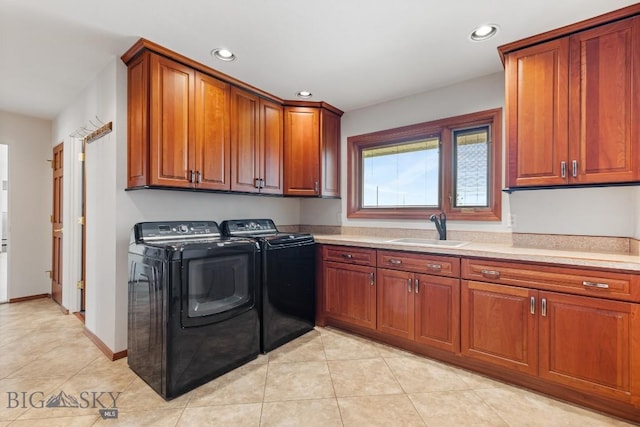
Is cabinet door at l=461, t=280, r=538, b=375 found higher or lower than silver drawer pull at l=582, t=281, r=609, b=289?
lower

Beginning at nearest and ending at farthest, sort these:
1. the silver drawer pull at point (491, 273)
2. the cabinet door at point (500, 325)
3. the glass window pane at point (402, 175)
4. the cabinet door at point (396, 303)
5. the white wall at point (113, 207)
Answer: the cabinet door at point (500, 325), the silver drawer pull at point (491, 273), the white wall at point (113, 207), the cabinet door at point (396, 303), the glass window pane at point (402, 175)

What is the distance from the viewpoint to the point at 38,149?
4.00 m

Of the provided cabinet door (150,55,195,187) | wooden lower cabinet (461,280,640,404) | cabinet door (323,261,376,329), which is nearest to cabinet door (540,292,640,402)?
wooden lower cabinet (461,280,640,404)

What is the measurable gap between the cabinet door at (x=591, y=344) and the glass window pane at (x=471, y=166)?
A: 1159 mm

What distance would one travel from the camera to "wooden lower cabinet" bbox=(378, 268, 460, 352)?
A: 228 centimetres

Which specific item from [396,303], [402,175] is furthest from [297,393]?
[402,175]

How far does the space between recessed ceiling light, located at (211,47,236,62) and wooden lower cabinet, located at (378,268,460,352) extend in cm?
220

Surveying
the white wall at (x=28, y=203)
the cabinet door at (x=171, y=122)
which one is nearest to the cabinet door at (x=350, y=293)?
the cabinet door at (x=171, y=122)

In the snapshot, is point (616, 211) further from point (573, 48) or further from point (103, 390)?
point (103, 390)

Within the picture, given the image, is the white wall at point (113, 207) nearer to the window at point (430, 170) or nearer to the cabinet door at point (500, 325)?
the window at point (430, 170)

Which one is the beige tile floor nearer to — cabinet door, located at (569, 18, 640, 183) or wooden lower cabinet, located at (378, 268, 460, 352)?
wooden lower cabinet, located at (378, 268, 460, 352)

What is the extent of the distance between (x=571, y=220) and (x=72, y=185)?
4860 mm

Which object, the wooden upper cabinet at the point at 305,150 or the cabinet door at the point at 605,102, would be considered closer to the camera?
the cabinet door at the point at 605,102

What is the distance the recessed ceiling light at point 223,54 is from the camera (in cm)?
231
